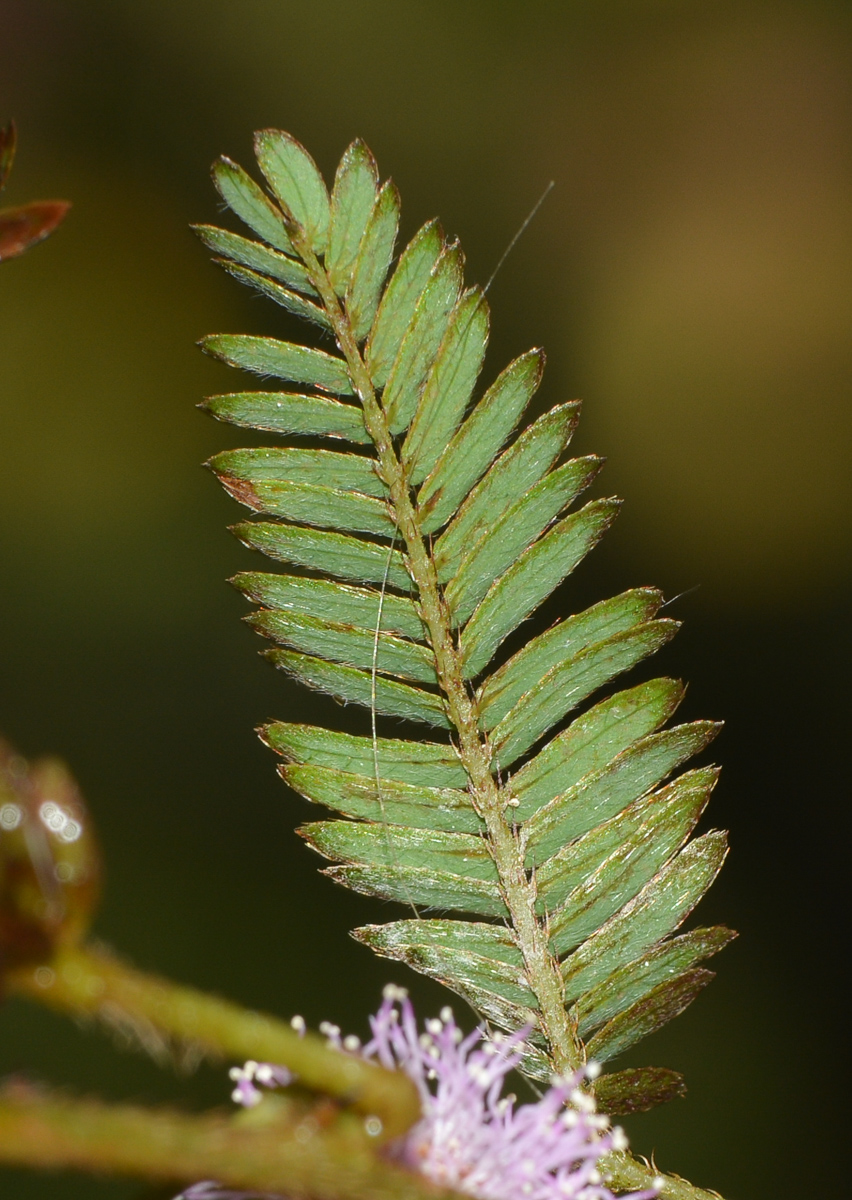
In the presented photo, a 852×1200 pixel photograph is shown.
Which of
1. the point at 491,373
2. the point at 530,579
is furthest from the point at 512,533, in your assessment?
the point at 491,373

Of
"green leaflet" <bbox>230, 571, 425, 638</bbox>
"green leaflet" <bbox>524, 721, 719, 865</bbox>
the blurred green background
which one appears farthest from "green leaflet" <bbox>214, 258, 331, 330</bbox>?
the blurred green background

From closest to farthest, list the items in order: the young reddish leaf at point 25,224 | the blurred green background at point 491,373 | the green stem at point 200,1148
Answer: the green stem at point 200,1148 → the young reddish leaf at point 25,224 → the blurred green background at point 491,373

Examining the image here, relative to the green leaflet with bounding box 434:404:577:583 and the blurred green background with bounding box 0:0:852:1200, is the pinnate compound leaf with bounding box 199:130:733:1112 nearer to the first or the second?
the green leaflet with bounding box 434:404:577:583

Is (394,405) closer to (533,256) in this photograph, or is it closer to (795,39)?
(533,256)

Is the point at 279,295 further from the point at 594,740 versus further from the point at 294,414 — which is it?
the point at 594,740

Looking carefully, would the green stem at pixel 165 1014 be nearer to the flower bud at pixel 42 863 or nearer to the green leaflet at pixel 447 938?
the flower bud at pixel 42 863

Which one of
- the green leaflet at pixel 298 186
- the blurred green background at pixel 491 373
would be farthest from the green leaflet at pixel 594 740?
the blurred green background at pixel 491 373
